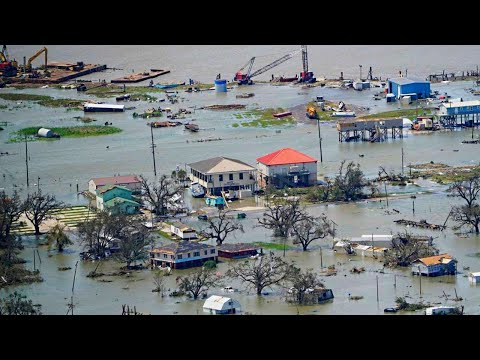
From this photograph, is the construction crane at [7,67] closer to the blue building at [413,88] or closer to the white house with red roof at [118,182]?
the blue building at [413,88]

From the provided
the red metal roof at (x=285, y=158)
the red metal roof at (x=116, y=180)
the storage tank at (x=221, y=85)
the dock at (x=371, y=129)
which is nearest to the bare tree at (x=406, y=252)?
the red metal roof at (x=285, y=158)

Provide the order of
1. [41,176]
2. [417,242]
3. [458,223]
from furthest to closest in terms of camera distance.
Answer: [41,176]
[458,223]
[417,242]

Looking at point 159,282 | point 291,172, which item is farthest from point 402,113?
point 159,282

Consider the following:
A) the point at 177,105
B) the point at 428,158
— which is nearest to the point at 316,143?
the point at 428,158

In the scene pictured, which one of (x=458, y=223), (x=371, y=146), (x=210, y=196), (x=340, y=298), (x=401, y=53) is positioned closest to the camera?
(x=340, y=298)

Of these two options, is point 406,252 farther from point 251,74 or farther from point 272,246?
point 251,74
